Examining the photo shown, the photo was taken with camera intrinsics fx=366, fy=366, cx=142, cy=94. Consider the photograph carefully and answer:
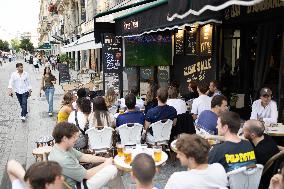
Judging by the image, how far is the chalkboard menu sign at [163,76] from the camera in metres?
14.1

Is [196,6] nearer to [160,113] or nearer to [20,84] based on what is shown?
[160,113]

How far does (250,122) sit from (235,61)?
6.51 meters

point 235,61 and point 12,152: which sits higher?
point 235,61

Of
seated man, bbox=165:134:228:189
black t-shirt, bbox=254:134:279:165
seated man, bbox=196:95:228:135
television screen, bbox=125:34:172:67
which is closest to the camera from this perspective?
seated man, bbox=165:134:228:189

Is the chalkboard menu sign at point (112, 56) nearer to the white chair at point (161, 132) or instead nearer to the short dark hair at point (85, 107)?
the short dark hair at point (85, 107)

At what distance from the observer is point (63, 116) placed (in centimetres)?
746

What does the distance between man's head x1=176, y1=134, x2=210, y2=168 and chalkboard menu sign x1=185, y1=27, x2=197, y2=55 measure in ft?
29.4

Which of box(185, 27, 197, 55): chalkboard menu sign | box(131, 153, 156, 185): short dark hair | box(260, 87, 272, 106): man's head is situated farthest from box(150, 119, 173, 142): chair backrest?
box(185, 27, 197, 55): chalkboard menu sign

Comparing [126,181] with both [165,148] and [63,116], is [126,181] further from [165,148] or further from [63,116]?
[63,116]

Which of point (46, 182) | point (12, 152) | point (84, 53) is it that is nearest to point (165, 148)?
point (12, 152)

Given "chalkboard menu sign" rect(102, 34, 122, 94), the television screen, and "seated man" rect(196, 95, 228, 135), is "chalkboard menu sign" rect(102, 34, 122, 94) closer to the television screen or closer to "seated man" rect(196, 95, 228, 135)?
the television screen

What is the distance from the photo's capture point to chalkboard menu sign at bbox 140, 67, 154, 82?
14.2 m

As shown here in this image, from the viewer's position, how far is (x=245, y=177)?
391cm

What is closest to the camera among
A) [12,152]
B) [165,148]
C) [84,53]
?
[165,148]
